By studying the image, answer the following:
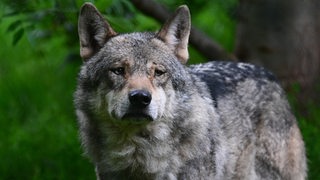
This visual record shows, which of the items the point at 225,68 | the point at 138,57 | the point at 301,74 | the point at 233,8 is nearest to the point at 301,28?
the point at 301,74

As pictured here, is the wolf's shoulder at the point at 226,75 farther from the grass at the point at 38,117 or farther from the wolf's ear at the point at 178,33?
the grass at the point at 38,117

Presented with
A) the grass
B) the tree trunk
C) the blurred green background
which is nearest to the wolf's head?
the blurred green background

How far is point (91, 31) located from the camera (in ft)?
19.1

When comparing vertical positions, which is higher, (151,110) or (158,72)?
(158,72)

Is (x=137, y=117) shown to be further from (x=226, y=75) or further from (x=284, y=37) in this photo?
(x=284, y=37)

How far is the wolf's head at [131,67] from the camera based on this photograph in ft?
17.3

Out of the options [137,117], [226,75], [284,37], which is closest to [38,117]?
[284,37]

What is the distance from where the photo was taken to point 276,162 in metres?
6.39

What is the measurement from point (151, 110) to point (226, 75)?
1.37 meters

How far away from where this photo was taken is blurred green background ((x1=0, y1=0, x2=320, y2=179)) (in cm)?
688

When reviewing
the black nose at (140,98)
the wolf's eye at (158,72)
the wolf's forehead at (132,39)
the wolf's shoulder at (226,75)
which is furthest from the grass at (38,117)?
the black nose at (140,98)

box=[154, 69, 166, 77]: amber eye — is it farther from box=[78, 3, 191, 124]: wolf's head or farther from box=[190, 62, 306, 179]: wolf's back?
box=[190, 62, 306, 179]: wolf's back

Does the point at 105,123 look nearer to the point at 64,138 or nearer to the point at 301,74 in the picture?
the point at 64,138

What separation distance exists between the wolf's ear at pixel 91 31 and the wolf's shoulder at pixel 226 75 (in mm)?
830
